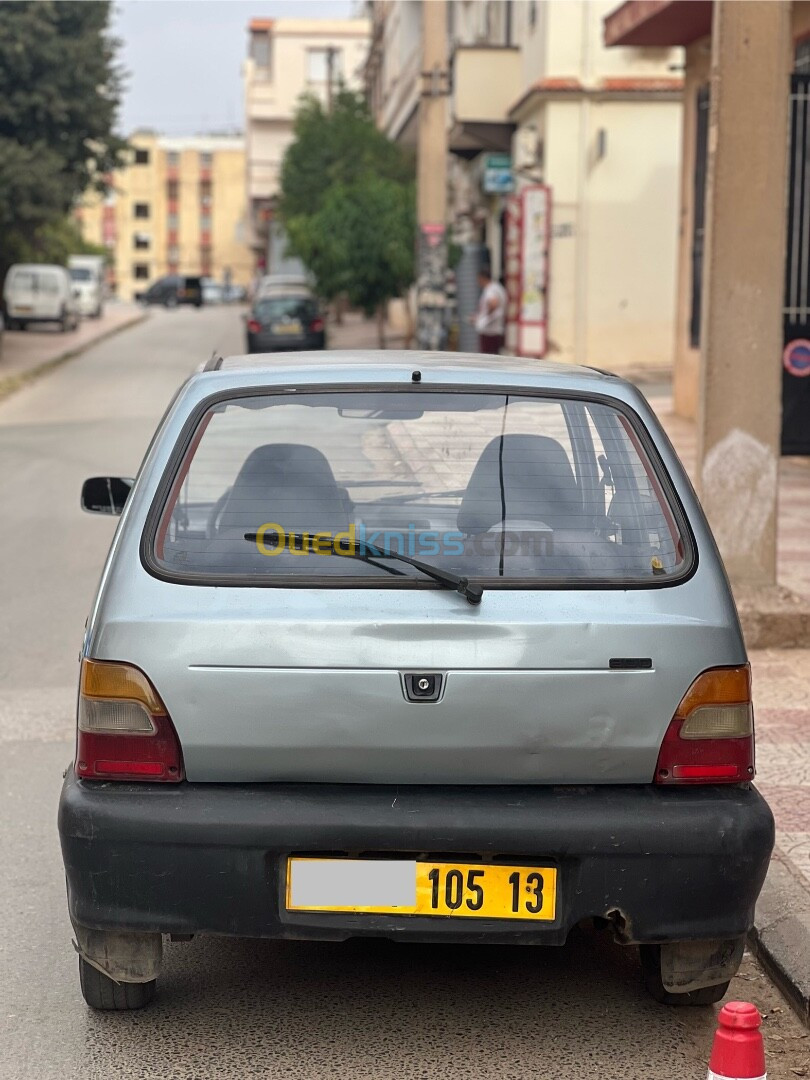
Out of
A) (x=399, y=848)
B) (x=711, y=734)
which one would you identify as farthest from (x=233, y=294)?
(x=399, y=848)

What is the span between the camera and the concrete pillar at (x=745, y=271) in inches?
290

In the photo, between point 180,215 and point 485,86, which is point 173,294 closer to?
point 485,86

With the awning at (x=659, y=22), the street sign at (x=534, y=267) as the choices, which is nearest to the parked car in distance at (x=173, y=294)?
the street sign at (x=534, y=267)

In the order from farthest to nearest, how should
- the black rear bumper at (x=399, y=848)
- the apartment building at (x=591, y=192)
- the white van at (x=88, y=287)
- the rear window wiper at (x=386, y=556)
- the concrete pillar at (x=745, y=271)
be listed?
the white van at (x=88, y=287) < the apartment building at (x=591, y=192) < the concrete pillar at (x=745, y=271) < the rear window wiper at (x=386, y=556) < the black rear bumper at (x=399, y=848)

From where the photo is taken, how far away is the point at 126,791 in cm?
345

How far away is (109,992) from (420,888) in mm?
895

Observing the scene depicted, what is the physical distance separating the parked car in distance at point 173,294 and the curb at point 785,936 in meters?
71.0

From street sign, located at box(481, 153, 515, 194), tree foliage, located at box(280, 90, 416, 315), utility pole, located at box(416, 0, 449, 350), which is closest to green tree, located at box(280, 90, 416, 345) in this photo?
tree foliage, located at box(280, 90, 416, 315)

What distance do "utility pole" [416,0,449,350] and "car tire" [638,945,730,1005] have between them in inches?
711

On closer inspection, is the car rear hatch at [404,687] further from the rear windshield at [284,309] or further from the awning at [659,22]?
the rear windshield at [284,309]

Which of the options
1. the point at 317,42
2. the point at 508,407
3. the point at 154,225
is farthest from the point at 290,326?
the point at 154,225

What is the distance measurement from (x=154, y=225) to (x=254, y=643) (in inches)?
5149

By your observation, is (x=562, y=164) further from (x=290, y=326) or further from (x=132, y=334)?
(x=132, y=334)

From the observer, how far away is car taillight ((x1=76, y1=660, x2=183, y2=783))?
344 cm
